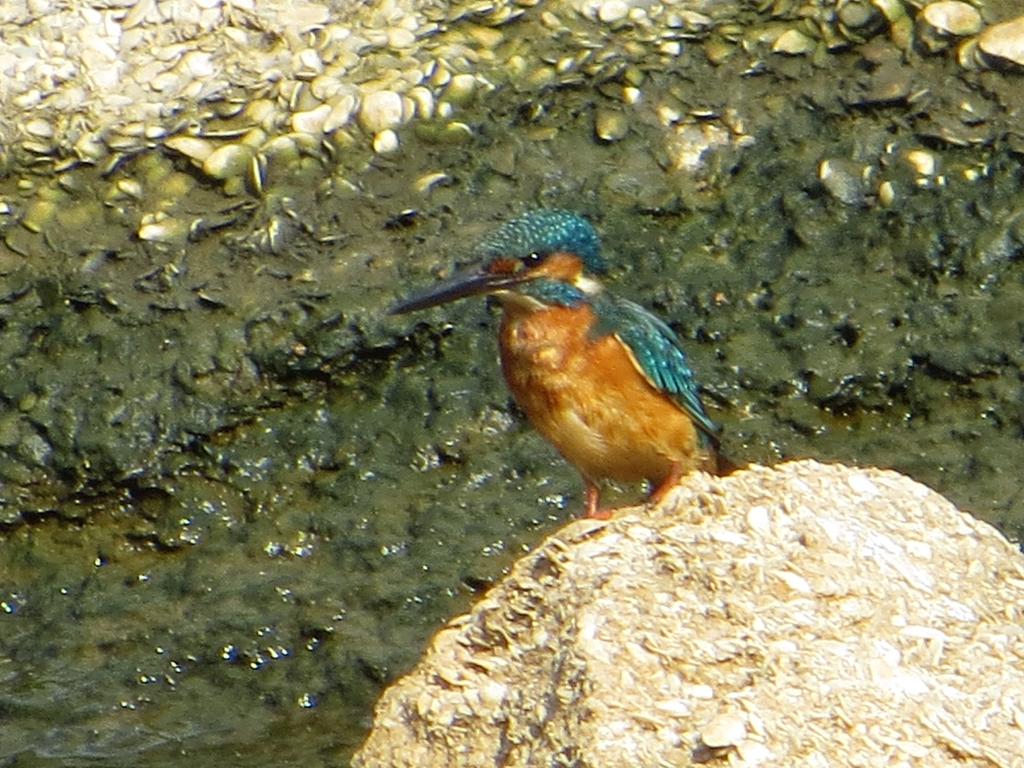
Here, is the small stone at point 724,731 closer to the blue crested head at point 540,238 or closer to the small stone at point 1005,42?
the blue crested head at point 540,238

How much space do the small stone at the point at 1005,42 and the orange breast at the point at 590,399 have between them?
237cm

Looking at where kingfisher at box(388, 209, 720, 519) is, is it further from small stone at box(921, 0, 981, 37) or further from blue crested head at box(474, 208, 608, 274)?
small stone at box(921, 0, 981, 37)

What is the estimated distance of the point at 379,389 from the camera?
Answer: 654cm

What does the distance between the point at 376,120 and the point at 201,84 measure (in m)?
0.72

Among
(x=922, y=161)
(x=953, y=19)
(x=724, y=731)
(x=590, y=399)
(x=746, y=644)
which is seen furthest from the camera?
(x=953, y=19)

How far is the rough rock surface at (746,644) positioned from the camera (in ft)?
11.3

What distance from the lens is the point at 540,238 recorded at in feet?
17.3

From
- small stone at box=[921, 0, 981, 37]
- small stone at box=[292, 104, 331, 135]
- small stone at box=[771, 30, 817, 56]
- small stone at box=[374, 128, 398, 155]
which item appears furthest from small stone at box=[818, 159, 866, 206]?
small stone at box=[292, 104, 331, 135]

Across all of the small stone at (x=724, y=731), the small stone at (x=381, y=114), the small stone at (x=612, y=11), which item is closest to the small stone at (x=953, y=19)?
the small stone at (x=612, y=11)

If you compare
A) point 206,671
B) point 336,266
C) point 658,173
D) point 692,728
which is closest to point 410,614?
point 206,671

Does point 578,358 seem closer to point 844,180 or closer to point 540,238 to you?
point 540,238

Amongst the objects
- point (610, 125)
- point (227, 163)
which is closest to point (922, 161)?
point (610, 125)

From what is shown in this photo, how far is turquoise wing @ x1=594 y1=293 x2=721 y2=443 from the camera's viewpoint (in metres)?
5.26

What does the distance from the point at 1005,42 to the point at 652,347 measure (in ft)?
7.89
